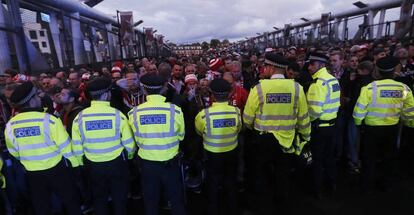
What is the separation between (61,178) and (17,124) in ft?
2.52

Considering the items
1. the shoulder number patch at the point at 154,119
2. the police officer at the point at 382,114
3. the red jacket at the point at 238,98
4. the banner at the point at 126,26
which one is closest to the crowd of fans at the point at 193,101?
the red jacket at the point at 238,98

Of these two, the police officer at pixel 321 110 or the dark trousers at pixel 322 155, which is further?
the dark trousers at pixel 322 155

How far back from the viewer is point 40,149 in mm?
3182

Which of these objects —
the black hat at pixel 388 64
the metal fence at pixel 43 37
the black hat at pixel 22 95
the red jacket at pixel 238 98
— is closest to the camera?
the black hat at pixel 22 95

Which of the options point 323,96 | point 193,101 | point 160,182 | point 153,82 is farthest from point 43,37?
point 323,96

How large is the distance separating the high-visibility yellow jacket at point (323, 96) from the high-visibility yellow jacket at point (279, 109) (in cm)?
43

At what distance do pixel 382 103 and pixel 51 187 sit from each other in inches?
174

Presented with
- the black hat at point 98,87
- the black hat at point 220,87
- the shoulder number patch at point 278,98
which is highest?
the black hat at point 98,87

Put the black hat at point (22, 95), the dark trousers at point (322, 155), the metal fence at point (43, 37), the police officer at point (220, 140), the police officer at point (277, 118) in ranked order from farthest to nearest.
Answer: the metal fence at point (43, 37), the dark trousers at point (322, 155), the police officer at point (220, 140), the police officer at point (277, 118), the black hat at point (22, 95)

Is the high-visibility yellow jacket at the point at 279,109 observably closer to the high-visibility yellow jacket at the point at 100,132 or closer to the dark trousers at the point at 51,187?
the high-visibility yellow jacket at the point at 100,132

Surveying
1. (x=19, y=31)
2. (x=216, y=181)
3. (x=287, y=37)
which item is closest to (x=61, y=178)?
(x=216, y=181)

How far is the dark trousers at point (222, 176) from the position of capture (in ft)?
11.9

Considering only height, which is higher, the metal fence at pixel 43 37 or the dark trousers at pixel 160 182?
the metal fence at pixel 43 37

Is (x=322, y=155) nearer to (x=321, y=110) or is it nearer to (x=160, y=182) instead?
(x=321, y=110)
